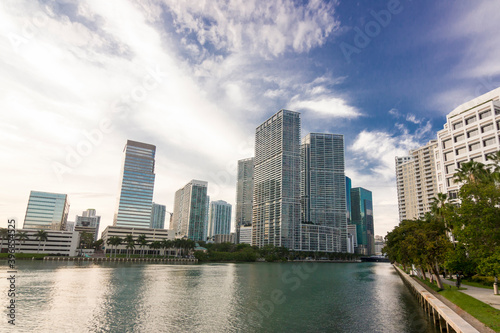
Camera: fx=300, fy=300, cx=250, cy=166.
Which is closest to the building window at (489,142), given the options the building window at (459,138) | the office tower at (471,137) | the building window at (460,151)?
the office tower at (471,137)

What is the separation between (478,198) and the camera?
38.9m

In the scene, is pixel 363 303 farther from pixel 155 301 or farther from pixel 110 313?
pixel 110 313

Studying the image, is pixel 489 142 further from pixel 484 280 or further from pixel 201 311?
pixel 201 311

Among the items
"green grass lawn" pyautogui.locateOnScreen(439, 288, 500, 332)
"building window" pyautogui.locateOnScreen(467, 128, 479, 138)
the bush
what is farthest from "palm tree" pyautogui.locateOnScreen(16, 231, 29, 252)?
"building window" pyautogui.locateOnScreen(467, 128, 479, 138)

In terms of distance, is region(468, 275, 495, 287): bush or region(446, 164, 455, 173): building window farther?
region(446, 164, 455, 173): building window

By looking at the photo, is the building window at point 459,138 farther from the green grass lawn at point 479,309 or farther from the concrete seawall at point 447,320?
the concrete seawall at point 447,320

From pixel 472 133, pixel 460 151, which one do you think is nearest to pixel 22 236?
pixel 460 151

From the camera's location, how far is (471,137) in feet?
311

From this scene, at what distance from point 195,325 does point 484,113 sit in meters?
103

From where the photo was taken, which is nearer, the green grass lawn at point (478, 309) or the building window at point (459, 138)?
the green grass lawn at point (478, 309)

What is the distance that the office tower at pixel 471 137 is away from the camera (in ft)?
293

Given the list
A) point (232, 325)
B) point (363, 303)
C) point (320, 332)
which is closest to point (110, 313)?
point (232, 325)

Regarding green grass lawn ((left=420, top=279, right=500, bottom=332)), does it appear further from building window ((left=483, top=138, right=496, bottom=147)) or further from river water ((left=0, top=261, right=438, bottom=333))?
building window ((left=483, top=138, right=496, bottom=147))

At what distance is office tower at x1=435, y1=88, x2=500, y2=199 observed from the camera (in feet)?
293
